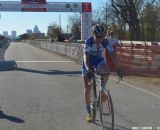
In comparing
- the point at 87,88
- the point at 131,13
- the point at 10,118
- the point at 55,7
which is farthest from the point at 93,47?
the point at 131,13

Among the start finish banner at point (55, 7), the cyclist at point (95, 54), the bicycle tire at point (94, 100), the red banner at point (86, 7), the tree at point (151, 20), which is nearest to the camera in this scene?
the cyclist at point (95, 54)

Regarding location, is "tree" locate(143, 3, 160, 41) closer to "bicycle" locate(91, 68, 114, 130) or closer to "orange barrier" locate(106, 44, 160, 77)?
"orange barrier" locate(106, 44, 160, 77)

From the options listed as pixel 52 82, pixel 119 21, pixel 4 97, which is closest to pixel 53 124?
pixel 4 97

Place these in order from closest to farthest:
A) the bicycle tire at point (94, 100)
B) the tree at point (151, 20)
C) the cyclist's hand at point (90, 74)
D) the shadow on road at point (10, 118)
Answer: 1. the cyclist's hand at point (90, 74)
2. the bicycle tire at point (94, 100)
3. the shadow on road at point (10, 118)
4. the tree at point (151, 20)

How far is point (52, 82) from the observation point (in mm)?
15812

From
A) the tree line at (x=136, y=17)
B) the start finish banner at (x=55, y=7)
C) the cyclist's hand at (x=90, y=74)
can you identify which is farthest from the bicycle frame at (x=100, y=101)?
the tree line at (x=136, y=17)

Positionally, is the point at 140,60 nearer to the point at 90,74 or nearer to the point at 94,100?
the point at 94,100

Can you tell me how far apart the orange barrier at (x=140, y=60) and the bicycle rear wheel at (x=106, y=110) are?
990 cm

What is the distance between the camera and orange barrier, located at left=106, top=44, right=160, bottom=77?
18016 mm

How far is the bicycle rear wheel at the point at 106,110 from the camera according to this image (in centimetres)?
741

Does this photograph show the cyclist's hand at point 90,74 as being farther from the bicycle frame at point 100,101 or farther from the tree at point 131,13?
the tree at point 131,13

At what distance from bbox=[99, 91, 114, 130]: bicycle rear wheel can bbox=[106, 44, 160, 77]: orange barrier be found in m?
9.90

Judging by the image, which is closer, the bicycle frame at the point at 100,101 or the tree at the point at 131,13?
the bicycle frame at the point at 100,101

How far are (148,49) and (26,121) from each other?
38.1ft
